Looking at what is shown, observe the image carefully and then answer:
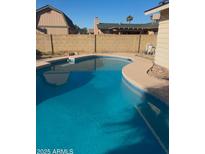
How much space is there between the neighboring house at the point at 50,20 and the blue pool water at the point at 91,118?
1994cm

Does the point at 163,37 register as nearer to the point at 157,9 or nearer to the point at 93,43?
the point at 157,9

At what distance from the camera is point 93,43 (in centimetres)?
2248

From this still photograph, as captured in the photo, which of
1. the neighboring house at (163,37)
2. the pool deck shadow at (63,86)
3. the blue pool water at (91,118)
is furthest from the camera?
the neighboring house at (163,37)

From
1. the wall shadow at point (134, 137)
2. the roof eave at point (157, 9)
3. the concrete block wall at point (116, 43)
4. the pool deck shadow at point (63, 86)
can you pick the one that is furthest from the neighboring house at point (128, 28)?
the wall shadow at point (134, 137)

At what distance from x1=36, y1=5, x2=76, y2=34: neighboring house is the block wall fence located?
946 cm

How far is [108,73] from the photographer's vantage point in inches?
557

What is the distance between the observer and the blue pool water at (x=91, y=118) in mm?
5193

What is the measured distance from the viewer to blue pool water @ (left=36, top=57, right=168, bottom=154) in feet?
17.0

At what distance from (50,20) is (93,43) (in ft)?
38.3

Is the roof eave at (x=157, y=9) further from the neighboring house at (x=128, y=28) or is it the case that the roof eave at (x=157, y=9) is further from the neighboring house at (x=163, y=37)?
the neighboring house at (x=128, y=28)

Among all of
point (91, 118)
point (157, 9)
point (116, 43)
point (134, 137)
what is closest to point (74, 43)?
point (116, 43)
